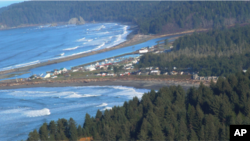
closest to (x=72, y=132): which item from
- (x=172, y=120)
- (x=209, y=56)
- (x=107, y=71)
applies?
(x=172, y=120)

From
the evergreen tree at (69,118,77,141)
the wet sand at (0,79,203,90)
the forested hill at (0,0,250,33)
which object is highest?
the forested hill at (0,0,250,33)

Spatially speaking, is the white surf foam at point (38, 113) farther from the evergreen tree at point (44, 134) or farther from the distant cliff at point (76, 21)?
the distant cliff at point (76, 21)

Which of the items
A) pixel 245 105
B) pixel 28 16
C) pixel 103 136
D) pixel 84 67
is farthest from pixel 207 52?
pixel 28 16

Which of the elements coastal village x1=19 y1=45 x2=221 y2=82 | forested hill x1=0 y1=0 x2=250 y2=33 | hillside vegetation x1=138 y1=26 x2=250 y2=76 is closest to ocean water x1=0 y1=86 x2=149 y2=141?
coastal village x1=19 y1=45 x2=221 y2=82

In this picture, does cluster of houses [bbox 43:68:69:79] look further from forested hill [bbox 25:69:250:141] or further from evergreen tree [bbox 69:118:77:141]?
evergreen tree [bbox 69:118:77:141]

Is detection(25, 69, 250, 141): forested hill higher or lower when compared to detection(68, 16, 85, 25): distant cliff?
lower

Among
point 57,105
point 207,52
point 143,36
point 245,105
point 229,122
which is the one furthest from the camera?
point 143,36

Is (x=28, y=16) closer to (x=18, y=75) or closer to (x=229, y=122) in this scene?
(x=18, y=75)

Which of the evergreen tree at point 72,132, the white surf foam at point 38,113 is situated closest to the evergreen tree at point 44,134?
the evergreen tree at point 72,132
